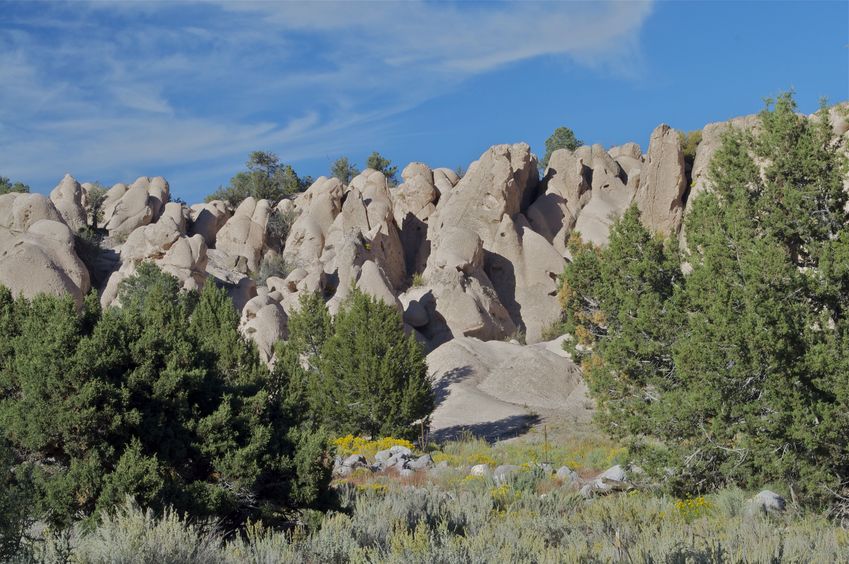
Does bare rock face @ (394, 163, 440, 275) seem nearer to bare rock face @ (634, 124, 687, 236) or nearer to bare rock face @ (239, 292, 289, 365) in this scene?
bare rock face @ (634, 124, 687, 236)

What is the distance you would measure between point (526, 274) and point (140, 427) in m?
39.6

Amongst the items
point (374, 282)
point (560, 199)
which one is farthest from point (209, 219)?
point (560, 199)

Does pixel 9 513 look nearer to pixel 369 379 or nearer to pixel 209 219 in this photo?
pixel 369 379

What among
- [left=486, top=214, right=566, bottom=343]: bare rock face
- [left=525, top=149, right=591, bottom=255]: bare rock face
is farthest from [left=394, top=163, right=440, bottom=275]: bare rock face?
[left=525, top=149, right=591, bottom=255]: bare rock face

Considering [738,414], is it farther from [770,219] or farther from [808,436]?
[770,219]

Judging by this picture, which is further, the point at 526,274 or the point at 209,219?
the point at 209,219

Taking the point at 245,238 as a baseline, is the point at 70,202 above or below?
above

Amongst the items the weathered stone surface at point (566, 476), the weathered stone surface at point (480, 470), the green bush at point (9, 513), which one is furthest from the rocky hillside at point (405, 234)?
the green bush at point (9, 513)

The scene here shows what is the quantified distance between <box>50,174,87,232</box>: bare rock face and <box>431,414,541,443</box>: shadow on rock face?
3052 cm

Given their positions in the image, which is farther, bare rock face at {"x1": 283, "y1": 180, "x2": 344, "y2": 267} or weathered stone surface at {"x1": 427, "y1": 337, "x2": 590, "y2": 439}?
bare rock face at {"x1": 283, "y1": 180, "x2": 344, "y2": 267}

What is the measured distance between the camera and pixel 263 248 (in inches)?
2060

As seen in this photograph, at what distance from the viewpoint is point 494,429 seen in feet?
91.2

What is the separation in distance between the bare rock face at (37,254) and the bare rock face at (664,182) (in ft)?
102

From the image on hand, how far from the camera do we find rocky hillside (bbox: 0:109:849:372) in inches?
1563
